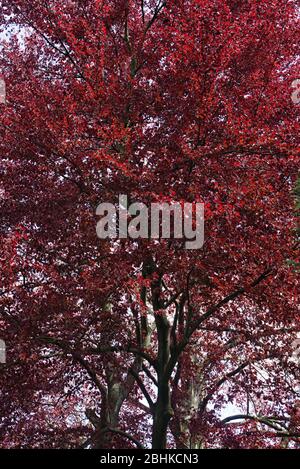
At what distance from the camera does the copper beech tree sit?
9.07 m

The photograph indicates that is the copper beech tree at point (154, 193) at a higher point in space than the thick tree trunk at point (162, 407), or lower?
higher

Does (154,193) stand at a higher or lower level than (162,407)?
higher

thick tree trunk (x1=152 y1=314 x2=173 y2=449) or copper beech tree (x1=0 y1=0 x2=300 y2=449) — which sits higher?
copper beech tree (x1=0 y1=0 x2=300 y2=449)

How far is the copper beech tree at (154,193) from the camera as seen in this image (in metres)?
9.07

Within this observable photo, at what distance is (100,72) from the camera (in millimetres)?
10961

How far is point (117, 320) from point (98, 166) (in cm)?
287

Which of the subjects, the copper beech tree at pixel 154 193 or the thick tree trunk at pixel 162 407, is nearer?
the copper beech tree at pixel 154 193

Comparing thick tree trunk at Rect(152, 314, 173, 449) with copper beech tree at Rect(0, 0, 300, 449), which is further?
thick tree trunk at Rect(152, 314, 173, 449)

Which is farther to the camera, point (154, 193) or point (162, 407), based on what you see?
point (162, 407)

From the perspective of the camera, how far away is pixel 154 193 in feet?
29.8
